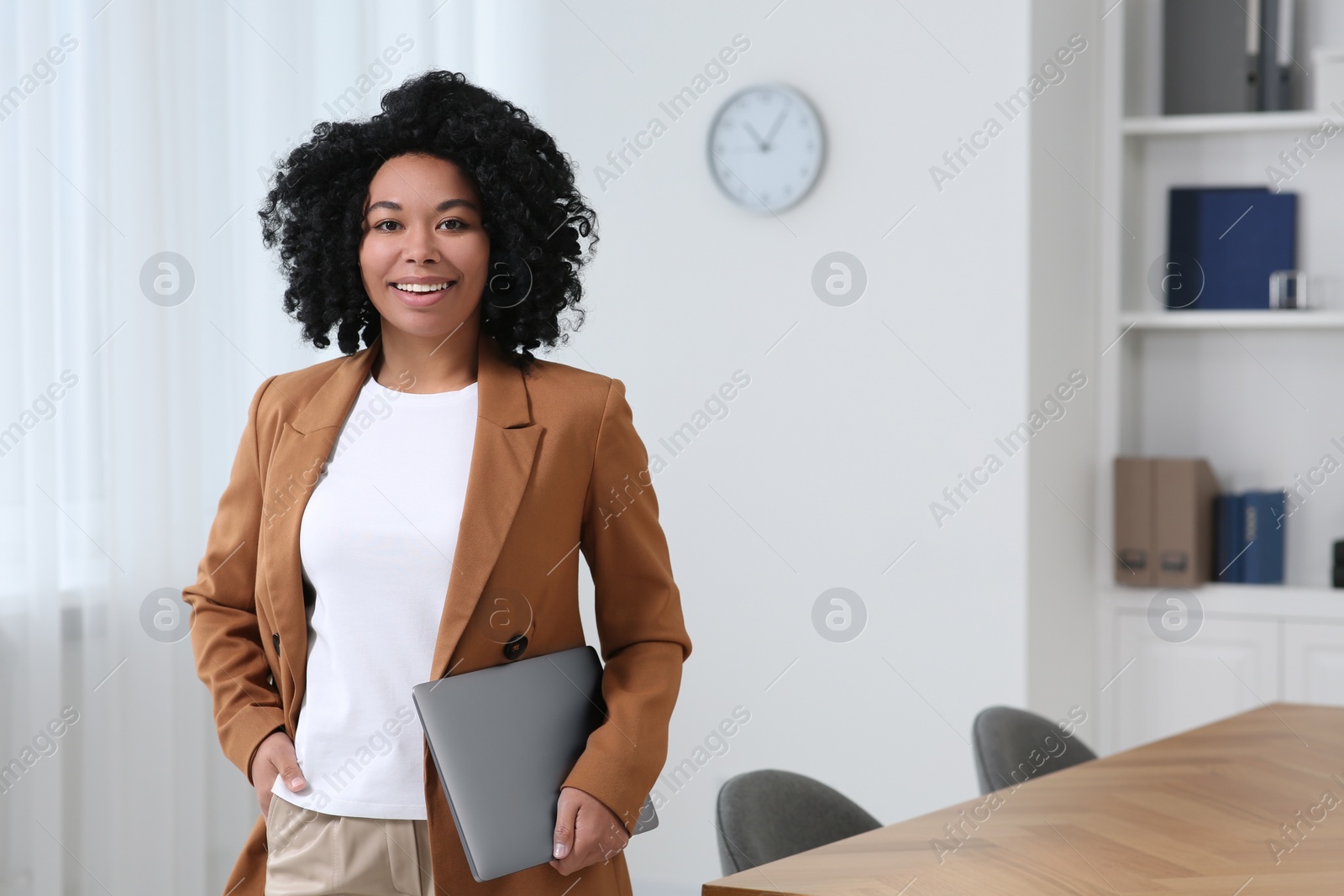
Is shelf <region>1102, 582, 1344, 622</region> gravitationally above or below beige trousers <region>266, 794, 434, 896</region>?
above

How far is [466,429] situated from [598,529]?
185 mm

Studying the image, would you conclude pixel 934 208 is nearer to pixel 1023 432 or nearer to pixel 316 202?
pixel 1023 432

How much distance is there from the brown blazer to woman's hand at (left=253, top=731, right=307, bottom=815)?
0.05ft

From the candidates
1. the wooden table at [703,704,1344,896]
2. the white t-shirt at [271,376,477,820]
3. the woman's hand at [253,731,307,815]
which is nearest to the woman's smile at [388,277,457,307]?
the white t-shirt at [271,376,477,820]

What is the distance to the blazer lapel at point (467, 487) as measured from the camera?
4.52ft

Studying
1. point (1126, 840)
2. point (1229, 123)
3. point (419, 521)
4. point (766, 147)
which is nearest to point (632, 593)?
point (419, 521)

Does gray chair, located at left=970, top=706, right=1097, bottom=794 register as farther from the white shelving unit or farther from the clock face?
the clock face

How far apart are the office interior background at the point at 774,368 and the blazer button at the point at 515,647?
1506 millimetres

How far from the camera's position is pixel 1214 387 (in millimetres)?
3854

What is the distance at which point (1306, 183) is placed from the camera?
3.73m

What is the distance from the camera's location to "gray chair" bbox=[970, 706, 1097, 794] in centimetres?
239

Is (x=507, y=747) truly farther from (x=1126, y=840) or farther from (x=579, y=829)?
(x=1126, y=840)

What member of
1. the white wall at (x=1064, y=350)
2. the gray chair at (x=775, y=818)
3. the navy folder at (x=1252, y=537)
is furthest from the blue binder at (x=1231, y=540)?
the gray chair at (x=775, y=818)

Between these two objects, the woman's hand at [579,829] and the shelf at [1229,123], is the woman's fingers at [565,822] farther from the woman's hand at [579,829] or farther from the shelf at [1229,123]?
the shelf at [1229,123]
